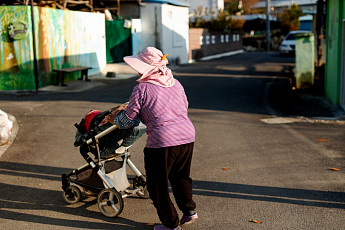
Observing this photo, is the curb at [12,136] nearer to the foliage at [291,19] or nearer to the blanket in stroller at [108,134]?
the blanket in stroller at [108,134]

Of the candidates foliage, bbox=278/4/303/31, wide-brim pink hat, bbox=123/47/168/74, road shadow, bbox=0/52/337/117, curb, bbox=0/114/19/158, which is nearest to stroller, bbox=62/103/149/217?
wide-brim pink hat, bbox=123/47/168/74

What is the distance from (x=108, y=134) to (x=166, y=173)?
0.96 metres

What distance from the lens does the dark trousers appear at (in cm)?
484

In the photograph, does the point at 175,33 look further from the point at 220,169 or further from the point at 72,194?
the point at 72,194

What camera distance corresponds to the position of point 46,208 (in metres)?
5.83

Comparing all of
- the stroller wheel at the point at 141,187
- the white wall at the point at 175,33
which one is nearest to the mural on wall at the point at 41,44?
the white wall at the point at 175,33

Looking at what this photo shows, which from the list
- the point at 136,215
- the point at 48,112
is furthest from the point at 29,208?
the point at 48,112

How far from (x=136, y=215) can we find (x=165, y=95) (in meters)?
1.52

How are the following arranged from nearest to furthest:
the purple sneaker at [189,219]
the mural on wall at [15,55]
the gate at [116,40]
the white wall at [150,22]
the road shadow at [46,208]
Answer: the purple sneaker at [189,219] < the road shadow at [46,208] < the mural on wall at [15,55] < the gate at [116,40] < the white wall at [150,22]

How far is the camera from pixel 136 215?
5559 mm

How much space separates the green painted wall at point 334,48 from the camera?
501 inches

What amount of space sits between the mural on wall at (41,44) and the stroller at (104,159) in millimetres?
10821

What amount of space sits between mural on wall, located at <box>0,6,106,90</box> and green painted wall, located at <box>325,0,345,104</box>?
8888mm

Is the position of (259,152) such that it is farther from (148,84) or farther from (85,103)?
(85,103)
